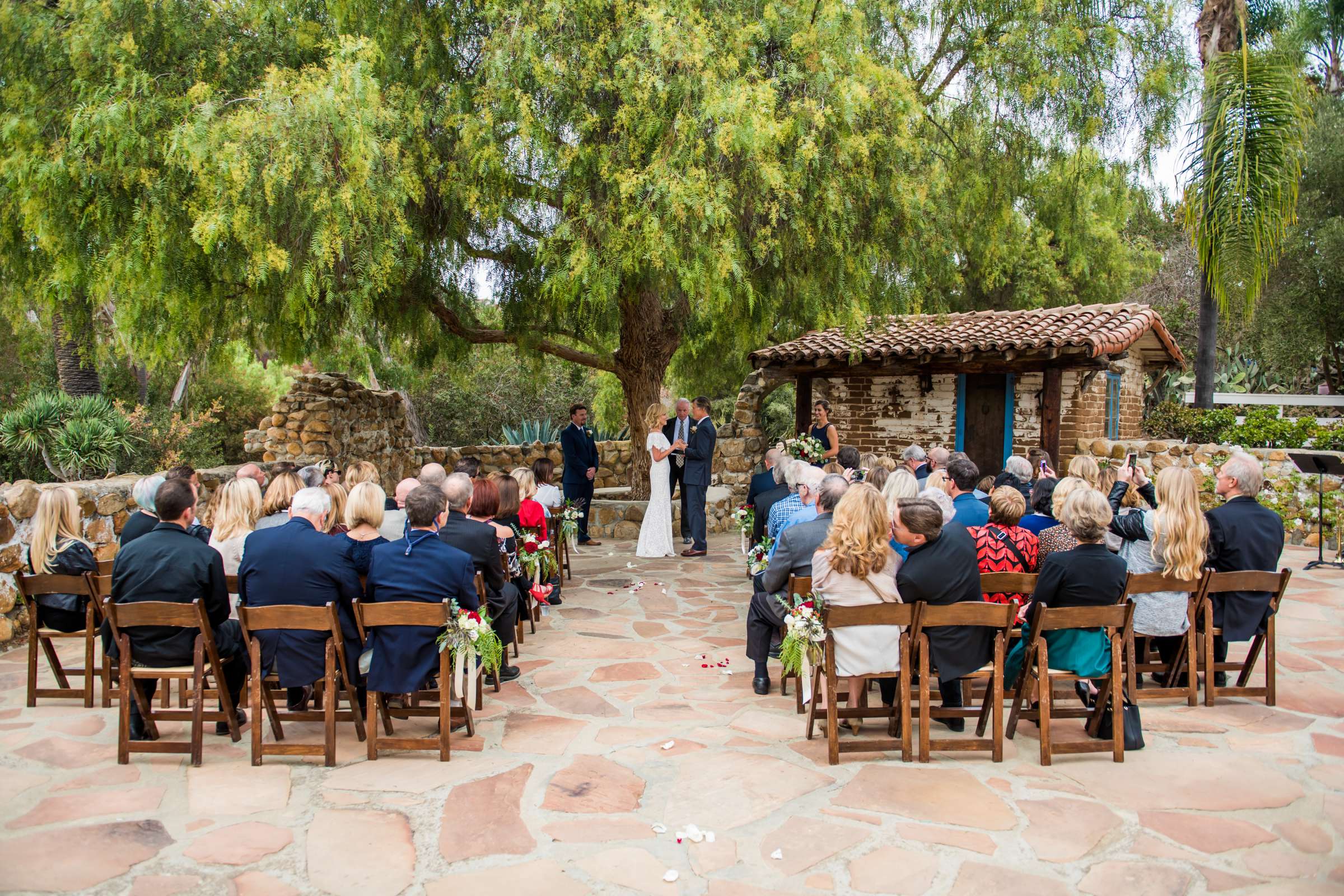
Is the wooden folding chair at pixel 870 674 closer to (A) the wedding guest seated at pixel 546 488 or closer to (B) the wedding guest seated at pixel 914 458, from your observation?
(B) the wedding guest seated at pixel 914 458

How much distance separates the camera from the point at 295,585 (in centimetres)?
445

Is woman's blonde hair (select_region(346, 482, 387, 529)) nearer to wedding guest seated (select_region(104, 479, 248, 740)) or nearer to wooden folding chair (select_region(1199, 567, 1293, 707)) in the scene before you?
wedding guest seated (select_region(104, 479, 248, 740))

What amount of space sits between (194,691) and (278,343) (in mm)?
5967

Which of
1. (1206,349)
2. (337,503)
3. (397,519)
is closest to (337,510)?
(337,503)

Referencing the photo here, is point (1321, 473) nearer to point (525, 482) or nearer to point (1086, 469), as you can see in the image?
point (1086, 469)

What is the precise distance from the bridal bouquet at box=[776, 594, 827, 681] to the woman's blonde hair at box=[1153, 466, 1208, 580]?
2.24 m

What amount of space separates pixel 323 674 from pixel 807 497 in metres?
3.25

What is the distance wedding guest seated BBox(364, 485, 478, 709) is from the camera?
4434 millimetres

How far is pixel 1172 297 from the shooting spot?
77.9 feet

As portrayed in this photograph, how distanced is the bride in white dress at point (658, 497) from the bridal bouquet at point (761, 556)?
10.8ft

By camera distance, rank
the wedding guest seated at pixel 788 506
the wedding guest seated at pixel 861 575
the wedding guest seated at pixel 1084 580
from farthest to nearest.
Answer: the wedding guest seated at pixel 788 506
the wedding guest seated at pixel 1084 580
the wedding guest seated at pixel 861 575

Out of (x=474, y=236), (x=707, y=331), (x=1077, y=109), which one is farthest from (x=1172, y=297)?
(x=474, y=236)

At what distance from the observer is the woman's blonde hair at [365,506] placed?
4863 mm

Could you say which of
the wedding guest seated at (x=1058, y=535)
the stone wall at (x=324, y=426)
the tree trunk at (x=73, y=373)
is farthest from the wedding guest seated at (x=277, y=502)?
the tree trunk at (x=73, y=373)
